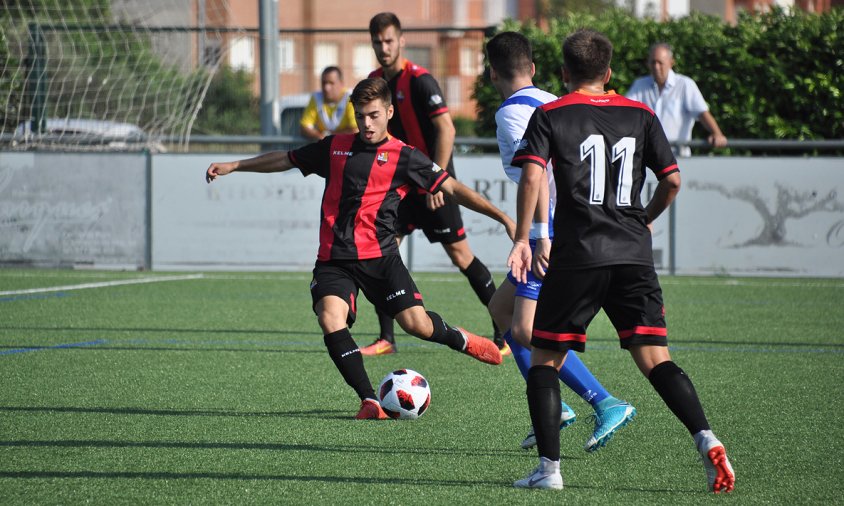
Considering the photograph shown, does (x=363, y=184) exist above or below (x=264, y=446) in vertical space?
above

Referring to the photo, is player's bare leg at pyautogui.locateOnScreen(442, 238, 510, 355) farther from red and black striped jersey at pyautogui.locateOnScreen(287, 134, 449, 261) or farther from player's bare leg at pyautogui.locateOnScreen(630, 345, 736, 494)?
player's bare leg at pyautogui.locateOnScreen(630, 345, 736, 494)

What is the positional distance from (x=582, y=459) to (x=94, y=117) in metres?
10.4

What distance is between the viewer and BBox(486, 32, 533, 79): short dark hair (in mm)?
5207

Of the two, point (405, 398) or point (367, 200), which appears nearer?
point (405, 398)

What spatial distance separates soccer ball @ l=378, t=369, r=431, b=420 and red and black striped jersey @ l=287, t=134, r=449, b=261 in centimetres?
75

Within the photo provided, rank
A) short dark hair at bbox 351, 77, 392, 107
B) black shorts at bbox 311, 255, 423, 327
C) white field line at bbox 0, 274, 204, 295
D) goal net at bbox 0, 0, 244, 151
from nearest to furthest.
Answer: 1. short dark hair at bbox 351, 77, 392, 107
2. black shorts at bbox 311, 255, 423, 327
3. white field line at bbox 0, 274, 204, 295
4. goal net at bbox 0, 0, 244, 151

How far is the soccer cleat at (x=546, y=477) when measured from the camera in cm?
397

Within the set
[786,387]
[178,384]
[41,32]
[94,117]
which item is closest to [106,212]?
[94,117]

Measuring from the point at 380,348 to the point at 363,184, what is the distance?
1.92 meters

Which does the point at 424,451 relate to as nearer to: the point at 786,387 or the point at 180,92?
the point at 786,387

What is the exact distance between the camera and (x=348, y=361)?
5473mm

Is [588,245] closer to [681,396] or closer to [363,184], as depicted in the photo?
[681,396]

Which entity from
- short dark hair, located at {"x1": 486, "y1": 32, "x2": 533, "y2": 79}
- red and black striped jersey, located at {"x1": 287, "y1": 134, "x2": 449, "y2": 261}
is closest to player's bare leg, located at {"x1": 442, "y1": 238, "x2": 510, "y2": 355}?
red and black striped jersey, located at {"x1": 287, "y1": 134, "x2": 449, "y2": 261}

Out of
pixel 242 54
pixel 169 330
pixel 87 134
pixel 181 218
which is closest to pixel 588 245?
pixel 169 330
